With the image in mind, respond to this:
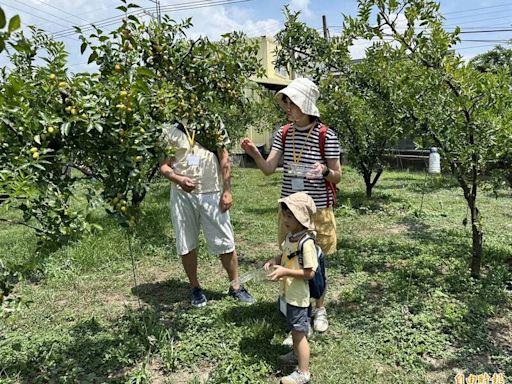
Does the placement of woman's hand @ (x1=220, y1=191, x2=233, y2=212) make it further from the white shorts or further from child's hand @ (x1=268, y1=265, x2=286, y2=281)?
child's hand @ (x1=268, y1=265, x2=286, y2=281)

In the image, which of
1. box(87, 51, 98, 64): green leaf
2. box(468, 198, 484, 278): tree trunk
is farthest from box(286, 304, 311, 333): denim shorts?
box(468, 198, 484, 278): tree trunk

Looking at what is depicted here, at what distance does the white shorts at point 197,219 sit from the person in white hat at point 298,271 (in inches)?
37.6

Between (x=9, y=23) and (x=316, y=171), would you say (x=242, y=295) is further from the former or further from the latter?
(x=9, y=23)

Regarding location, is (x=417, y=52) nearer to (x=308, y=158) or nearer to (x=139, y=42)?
(x=308, y=158)

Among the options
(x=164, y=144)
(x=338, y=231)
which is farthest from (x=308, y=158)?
(x=338, y=231)

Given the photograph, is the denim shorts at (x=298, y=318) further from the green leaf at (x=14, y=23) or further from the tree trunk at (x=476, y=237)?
the green leaf at (x=14, y=23)

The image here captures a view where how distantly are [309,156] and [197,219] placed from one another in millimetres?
1085

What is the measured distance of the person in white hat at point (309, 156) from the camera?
9.18 feet

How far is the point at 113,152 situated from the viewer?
223cm

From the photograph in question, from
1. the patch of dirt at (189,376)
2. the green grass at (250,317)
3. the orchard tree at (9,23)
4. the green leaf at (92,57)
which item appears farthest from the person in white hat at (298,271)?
the orchard tree at (9,23)

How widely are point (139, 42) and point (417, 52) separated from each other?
204 centimetres

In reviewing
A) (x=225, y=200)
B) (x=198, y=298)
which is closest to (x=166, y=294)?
(x=198, y=298)

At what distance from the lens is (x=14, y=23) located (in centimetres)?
85

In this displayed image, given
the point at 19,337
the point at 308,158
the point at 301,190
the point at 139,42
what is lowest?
the point at 19,337
